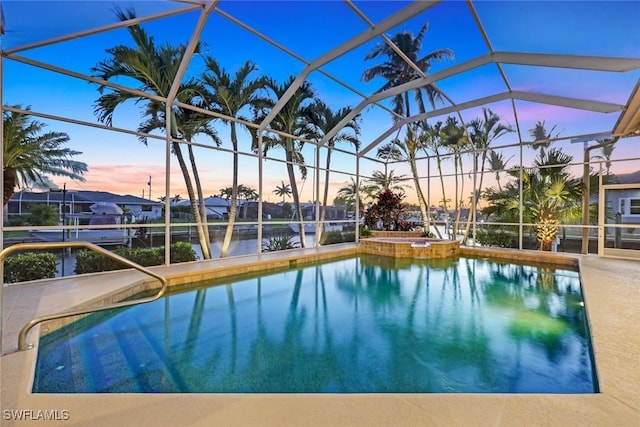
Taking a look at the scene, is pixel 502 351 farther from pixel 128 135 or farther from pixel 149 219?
pixel 128 135

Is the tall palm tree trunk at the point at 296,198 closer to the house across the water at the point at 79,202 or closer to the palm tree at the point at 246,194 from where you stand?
the palm tree at the point at 246,194

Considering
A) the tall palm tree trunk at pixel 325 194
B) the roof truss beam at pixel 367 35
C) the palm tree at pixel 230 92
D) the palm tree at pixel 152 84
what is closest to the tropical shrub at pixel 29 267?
the palm tree at pixel 152 84

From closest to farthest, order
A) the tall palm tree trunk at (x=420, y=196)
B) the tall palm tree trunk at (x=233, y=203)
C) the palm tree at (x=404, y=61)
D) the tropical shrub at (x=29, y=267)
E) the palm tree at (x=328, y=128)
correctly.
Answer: the tropical shrub at (x=29, y=267)
the palm tree at (x=404, y=61)
the tall palm tree trunk at (x=233, y=203)
the palm tree at (x=328, y=128)
the tall palm tree trunk at (x=420, y=196)

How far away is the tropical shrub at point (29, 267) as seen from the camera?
17.3 feet

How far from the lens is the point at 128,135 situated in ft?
21.2

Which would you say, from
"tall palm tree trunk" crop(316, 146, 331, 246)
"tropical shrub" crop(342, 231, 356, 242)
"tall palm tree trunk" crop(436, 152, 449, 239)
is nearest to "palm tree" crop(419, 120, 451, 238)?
"tall palm tree trunk" crop(436, 152, 449, 239)

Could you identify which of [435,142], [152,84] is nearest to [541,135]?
[435,142]

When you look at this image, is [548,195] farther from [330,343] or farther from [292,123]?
[330,343]

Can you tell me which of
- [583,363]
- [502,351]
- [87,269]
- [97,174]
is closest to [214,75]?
[97,174]

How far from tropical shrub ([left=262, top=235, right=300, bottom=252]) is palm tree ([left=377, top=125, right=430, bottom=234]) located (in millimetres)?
5348

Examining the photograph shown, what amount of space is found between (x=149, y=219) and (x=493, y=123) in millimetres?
11143

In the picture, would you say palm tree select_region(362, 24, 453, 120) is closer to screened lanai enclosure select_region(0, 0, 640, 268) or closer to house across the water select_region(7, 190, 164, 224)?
screened lanai enclosure select_region(0, 0, 640, 268)

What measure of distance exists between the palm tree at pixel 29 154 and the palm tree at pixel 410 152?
10077 mm

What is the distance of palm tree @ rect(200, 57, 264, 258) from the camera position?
7742mm
